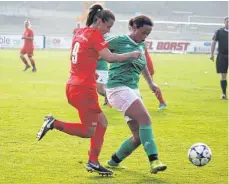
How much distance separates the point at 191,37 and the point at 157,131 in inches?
1992

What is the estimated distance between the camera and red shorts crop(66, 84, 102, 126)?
23.4ft

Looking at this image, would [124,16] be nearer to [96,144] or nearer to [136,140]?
[136,140]

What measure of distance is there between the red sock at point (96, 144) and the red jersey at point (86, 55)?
617 mm

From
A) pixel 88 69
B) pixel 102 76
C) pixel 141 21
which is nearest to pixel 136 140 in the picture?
pixel 88 69

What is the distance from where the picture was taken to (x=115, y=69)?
754 cm

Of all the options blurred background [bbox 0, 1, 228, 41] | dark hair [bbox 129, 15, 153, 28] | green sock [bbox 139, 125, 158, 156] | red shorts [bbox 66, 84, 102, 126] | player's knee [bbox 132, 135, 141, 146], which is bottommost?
blurred background [bbox 0, 1, 228, 41]

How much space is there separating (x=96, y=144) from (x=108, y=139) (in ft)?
7.97

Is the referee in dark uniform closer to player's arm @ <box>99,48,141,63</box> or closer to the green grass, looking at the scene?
the green grass

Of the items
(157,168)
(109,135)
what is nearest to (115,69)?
(157,168)

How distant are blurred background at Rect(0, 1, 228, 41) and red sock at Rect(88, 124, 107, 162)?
46.1m

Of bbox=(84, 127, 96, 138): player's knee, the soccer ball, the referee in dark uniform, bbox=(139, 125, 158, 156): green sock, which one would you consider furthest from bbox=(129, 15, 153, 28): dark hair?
the referee in dark uniform

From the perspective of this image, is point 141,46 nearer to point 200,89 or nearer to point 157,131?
point 157,131

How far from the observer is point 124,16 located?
6769cm

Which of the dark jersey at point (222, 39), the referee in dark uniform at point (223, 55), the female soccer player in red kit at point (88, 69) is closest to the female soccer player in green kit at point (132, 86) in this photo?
the female soccer player in red kit at point (88, 69)
